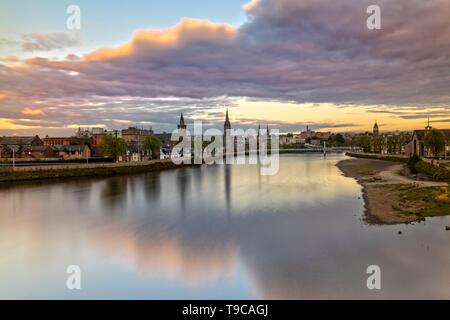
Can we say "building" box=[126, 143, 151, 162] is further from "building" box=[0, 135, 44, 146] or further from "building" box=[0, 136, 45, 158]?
"building" box=[0, 135, 44, 146]

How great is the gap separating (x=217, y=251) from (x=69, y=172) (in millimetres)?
49153

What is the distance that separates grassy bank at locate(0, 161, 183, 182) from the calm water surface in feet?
70.8

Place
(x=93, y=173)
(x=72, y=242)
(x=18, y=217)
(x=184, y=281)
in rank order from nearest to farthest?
(x=184, y=281), (x=72, y=242), (x=18, y=217), (x=93, y=173)

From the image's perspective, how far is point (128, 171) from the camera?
66.2 meters

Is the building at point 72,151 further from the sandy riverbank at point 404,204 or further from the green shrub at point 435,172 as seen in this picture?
the green shrub at point 435,172

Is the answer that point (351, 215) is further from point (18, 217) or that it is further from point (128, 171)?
point (128, 171)

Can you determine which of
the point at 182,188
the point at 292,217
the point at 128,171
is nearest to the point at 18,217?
the point at 182,188

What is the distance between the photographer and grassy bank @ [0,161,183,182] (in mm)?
50609

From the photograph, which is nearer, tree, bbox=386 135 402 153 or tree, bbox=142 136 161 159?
tree, bbox=142 136 161 159

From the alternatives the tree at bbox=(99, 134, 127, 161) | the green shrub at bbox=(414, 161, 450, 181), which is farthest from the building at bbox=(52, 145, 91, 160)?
the green shrub at bbox=(414, 161, 450, 181)

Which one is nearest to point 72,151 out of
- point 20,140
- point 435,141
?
point 20,140

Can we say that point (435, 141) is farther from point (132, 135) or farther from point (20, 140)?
point (132, 135)

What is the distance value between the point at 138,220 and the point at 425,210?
23395mm

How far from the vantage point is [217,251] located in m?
17.9
